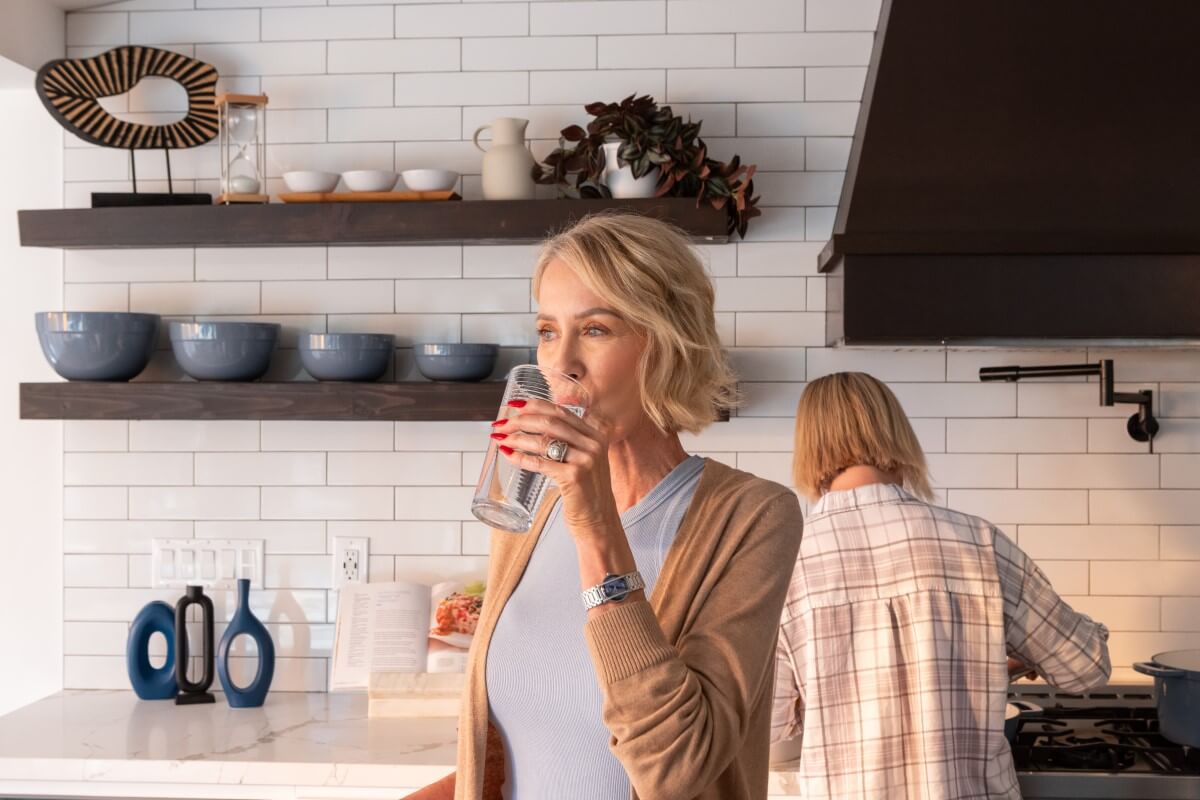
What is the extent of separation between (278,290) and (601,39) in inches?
42.7

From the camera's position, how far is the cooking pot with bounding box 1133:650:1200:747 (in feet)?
8.21

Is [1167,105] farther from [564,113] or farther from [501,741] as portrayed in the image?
[501,741]

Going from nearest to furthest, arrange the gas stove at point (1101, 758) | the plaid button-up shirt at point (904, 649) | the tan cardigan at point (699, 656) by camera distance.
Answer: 1. the tan cardigan at point (699, 656)
2. the plaid button-up shirt at point (904, 649)
3. the gas stove at point (1101, 758)

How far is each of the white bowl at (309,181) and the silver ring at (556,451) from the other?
203cm

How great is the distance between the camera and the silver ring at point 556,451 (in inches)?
49.2

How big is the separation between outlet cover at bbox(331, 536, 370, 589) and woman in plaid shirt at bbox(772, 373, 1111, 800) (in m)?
1.31

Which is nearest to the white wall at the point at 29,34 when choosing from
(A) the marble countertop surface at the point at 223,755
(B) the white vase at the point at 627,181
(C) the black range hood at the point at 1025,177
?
(B) the white vase at the point at 627,181

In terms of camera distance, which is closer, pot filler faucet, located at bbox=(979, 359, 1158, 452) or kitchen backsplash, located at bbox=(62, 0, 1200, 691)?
pot filler faucet, located at bbox=(979, 359, 1158, 452)

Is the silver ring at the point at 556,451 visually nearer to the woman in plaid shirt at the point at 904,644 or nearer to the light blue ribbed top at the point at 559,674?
the light blue ribbed top at the point at 559,674

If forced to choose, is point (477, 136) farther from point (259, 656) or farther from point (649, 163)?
point (259, 656)

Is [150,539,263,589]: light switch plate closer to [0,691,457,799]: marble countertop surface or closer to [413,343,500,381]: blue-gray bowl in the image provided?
[0,691,457,799]: marble countertop surface

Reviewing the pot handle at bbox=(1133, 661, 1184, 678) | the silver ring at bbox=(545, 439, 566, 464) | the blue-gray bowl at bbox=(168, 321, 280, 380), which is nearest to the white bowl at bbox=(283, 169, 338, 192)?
the blue-gray bowl at bbox=(168, 321, 280, 380)

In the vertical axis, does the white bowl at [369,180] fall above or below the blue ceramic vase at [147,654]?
above

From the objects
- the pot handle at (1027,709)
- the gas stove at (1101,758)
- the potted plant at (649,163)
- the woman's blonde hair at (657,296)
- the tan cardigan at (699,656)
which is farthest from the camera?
the potted plant at (649,163)
